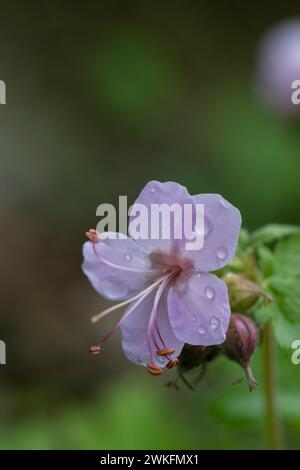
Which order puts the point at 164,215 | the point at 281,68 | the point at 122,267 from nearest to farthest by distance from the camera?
the point at 164,215, the point at 122,267, the point at 281,68

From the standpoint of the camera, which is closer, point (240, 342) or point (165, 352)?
point (165, 352)

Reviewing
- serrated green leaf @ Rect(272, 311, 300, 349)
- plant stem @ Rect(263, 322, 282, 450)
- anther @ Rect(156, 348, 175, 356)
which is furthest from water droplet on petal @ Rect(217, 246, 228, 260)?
plant stem @ Rect(263, 322, 282, 450)

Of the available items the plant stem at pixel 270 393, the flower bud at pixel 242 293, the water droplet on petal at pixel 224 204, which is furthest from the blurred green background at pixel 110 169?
the water droplet on petal at pixel 224 204

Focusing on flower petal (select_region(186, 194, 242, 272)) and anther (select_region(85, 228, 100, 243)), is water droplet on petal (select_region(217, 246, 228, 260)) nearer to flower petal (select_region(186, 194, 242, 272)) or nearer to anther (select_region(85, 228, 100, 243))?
flower petal (select_region(186, 194, 242, 272))

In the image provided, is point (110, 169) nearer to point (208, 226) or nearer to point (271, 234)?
point (271, 234)

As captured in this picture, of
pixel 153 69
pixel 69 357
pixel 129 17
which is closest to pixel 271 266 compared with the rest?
pixel 69 357

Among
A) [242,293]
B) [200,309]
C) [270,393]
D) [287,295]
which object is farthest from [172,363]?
[270,393]

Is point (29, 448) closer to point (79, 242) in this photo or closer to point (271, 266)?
point (271, 266)
